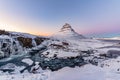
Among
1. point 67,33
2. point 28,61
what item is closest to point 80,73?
point 28,61

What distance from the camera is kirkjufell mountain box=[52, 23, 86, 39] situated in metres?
28.3

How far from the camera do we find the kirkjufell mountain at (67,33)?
92.8 ft

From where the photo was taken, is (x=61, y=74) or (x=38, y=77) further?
(x=61, y=74)

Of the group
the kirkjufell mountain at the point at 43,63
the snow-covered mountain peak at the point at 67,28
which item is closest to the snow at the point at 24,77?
the kirkjufell mountain at the point at 43,63

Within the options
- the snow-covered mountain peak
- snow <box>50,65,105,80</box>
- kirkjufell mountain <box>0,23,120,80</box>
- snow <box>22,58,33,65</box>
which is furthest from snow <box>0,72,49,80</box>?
the snow-covered mountain peak

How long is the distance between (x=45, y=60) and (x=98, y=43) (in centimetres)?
1375

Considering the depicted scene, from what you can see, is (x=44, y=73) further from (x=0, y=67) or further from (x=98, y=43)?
(x=98, y=43)

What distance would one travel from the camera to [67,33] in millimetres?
30375

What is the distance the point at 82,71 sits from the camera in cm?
1462

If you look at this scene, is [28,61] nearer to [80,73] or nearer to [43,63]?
[43,63]

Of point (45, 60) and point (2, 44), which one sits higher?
point (2, 44)

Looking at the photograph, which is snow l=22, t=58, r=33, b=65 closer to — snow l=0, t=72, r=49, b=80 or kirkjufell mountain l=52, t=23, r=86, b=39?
snow l=0, t=72, r=49, b=80

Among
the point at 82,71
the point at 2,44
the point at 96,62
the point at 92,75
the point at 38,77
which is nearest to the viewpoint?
the point at 38,77

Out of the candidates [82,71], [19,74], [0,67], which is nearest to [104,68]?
[82,71]
